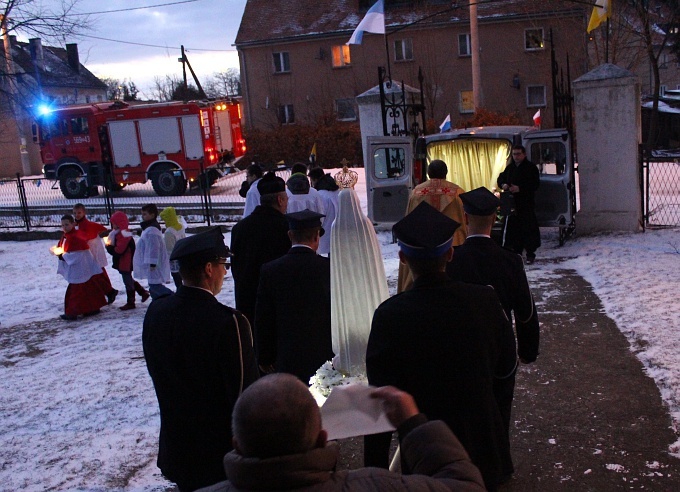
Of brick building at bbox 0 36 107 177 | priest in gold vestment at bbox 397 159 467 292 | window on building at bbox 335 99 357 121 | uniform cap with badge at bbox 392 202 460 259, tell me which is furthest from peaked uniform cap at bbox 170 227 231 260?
window on building at bbox 335 99 357 121

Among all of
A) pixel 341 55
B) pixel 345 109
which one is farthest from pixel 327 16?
pixel 345 109

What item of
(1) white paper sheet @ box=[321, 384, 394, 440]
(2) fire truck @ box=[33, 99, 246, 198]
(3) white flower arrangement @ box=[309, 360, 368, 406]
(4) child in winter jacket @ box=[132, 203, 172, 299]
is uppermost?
(2) fire truck @ box=[33, 99, 246, 198]

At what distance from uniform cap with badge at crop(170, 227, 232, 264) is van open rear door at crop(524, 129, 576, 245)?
29.4 feet

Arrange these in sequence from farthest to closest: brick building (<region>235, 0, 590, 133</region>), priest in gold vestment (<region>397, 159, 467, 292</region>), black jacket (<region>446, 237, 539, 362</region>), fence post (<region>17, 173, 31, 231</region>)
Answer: brick building (<region>235, 0, 590, 133</region>)
fence post (<region>17, 173, 31, 231</region>)
priest in gold vestment (<region>397, 159, 467, 292</region>)
black jacket (<region>446, 237, 539, 362</region>)

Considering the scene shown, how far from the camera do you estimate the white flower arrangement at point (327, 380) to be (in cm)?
555

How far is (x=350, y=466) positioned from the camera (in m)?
4.96

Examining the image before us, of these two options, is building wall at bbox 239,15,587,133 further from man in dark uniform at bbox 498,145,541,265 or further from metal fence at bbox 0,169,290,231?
man in dark uniform at bbox 498,145,541,265

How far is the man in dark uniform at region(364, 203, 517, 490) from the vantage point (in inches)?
Answer: 119

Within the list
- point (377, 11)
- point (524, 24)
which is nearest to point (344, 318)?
point (377, 11)

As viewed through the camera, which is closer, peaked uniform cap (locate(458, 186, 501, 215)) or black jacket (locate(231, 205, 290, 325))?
peaked uniform cap (locate(458, 186, 501, 215))

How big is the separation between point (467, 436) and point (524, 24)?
3136 cm

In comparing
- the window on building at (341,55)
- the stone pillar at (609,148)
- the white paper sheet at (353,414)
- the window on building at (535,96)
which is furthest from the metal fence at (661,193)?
the window on building at (341,55)

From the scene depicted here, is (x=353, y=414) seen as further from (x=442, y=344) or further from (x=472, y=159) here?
(x=472, y=159)

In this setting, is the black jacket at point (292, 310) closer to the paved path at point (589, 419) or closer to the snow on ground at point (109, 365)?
the snow on ground at point (109, 365)
